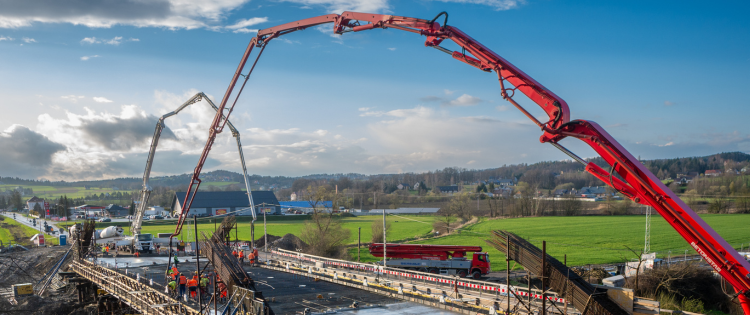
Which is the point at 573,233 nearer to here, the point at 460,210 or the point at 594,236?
the point at 594,236

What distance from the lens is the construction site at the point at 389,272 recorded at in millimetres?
10547

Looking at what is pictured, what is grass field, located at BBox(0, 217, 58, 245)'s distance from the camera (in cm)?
6956

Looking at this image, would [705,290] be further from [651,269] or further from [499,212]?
[499,212]

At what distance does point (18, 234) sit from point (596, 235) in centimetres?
9234

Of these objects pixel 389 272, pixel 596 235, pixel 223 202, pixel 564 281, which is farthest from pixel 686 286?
pixel 223 202

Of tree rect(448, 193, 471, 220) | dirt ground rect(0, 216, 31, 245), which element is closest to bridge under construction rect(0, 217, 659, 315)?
dirt ground rect(0, 216, 31, 245)

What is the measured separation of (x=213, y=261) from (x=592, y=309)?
46.7 feet

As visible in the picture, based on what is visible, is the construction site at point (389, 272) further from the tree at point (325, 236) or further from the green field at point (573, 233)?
the green field at point (573, 233)

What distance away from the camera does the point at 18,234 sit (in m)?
78.6

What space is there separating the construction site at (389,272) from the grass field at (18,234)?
63.8 feet

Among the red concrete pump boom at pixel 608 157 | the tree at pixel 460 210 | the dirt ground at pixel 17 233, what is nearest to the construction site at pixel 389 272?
the red concrete pump boom at pixel 608 157

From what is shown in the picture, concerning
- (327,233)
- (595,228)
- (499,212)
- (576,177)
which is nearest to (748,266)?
(327,233)

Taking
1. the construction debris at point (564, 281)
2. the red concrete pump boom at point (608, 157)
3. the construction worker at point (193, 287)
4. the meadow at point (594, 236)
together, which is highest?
the red concrete pump boom at point (608, 157)

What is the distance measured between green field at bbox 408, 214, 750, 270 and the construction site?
46.9 feet
